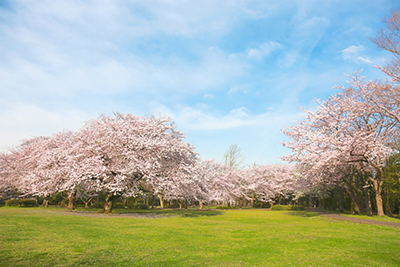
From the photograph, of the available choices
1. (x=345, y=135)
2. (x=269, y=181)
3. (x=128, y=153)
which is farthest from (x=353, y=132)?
(x=269, y=181)

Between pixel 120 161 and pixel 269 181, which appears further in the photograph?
pixel 269 181

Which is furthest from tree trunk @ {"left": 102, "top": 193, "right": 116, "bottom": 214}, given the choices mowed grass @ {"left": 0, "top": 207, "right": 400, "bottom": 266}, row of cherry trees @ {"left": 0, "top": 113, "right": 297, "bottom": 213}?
mowed grass @ {"left": 0, "top": 207, "right": 400, "bottom": 266}

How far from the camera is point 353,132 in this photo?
80.2ft

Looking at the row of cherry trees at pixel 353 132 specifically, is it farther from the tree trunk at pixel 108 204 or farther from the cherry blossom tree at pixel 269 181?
the cherry blossom tree at pixel 269 181


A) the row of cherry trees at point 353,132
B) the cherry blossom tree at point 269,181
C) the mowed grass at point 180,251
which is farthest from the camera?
the cherry blossom tree at point 269,181

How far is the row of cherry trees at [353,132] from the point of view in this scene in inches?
853

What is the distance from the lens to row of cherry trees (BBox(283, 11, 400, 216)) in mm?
21656

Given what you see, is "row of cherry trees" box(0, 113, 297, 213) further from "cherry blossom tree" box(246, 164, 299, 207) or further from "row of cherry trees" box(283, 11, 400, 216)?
"cherry blossom tree" box(246, 164, 299, 207)

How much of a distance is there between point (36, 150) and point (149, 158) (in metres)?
15.8

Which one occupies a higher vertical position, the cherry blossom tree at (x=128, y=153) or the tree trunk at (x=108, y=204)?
the cherry blossom tree at (x=128, y=153)

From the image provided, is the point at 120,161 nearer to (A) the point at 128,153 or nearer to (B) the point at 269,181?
(A) the point at 128,153

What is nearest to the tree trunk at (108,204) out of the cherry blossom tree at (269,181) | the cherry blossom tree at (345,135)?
the cherry blossom tree at (345,135)

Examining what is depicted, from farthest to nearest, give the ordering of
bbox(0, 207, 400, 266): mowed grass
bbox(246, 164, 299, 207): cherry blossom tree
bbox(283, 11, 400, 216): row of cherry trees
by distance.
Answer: bbox(246, 164, 299, 207): cherry blossom tree → bbox(283, 11, 400, 216): row of cherry trees → bbox(0, 207, 400, 266): mowed grass

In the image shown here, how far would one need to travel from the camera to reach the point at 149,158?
23.1 m
